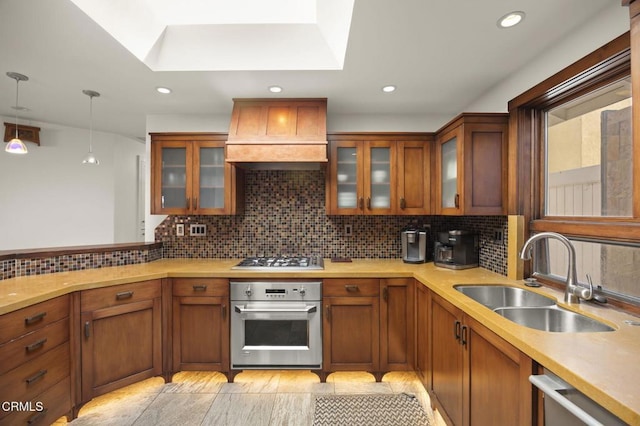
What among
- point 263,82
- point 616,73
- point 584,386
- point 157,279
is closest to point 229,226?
point 157,279

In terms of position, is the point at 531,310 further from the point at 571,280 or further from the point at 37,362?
the point at 37,362

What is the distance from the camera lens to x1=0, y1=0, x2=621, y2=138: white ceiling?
1496 millimetres

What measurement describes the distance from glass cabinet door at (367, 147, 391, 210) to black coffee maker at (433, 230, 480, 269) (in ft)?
1.95

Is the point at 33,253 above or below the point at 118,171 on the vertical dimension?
below

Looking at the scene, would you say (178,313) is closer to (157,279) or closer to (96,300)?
(157,279)

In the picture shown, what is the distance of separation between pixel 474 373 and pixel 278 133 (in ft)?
6.97

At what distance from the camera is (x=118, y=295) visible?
211 centimetres

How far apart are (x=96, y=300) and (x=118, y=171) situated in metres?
2.78

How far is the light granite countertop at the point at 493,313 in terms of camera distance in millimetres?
839

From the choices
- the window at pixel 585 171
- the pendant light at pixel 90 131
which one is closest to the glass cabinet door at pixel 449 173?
the window at pixel 585 171

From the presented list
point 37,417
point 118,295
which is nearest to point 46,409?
point 37,417

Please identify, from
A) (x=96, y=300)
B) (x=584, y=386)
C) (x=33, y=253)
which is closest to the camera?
(x=584, y=386)

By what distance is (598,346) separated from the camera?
1.05 metres

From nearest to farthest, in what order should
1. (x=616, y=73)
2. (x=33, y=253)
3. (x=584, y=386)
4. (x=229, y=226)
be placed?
(x=584, y=386) < (x=616, y=73) < (x=33, y=253) < (x=229, y=226)
